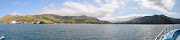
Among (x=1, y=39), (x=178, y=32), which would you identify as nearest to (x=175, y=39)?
(x=178, y=32)

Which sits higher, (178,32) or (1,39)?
(178,32)

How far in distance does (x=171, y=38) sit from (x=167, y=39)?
1.11 meters

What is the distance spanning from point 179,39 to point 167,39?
2.15 metres

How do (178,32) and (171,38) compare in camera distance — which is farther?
(178,32)

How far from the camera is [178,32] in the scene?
1049 inches

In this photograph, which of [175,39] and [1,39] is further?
[1,39]

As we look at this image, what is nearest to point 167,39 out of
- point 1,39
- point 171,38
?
point 171,38

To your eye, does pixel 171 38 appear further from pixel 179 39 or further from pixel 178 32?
pixel 178 32

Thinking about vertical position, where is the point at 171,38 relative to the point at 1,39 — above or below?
above

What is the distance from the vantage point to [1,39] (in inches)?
1649

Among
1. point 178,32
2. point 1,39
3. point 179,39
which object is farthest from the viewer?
point 1,39

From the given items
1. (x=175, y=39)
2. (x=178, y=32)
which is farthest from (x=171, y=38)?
(x=178, y=32)

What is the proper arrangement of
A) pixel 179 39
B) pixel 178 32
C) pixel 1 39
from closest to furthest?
pixel 179 39
pixel 178 32
pixel 1 39

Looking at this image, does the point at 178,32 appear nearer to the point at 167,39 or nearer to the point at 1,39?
the point at 167,39
